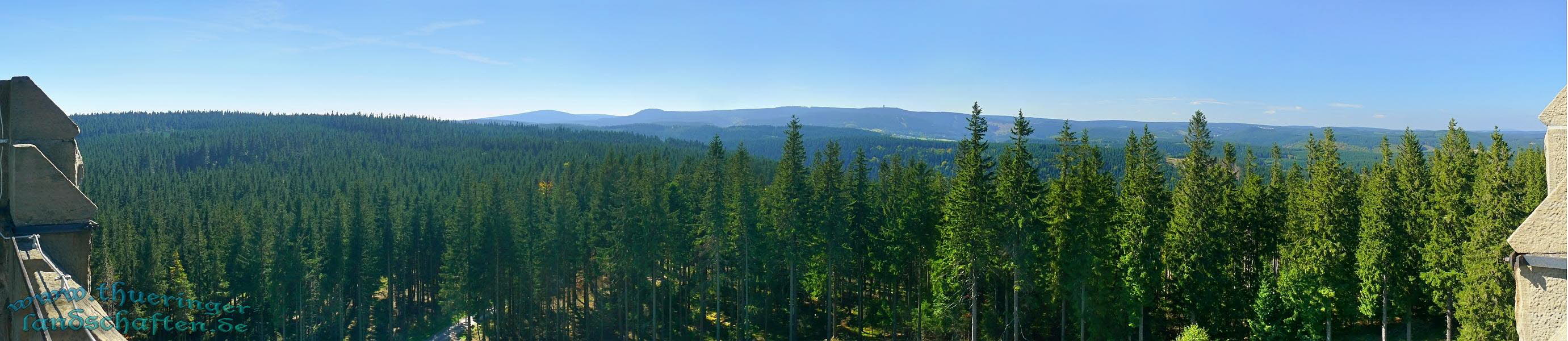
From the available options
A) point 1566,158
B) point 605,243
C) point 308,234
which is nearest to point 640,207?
point 605,243

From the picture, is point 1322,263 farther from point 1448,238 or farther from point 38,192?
point 38,192

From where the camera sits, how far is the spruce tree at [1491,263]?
24.6m

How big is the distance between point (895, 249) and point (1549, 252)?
33309mm

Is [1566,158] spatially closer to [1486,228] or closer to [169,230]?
[1486,228]

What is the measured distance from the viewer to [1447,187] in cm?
2922

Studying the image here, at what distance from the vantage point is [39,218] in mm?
7402

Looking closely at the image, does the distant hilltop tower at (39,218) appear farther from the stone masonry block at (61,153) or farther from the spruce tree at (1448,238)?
the spruce tree at (1448,238)

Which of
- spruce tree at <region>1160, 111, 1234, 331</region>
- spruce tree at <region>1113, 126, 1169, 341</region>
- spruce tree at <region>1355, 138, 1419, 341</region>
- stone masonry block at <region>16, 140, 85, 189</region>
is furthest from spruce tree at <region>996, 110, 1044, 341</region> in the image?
stone masonry block at <region>16, 140, 85, 189</region>

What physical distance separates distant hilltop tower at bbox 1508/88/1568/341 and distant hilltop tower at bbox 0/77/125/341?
11499 millimetres

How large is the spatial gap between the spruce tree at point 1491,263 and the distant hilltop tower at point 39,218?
34.9 m

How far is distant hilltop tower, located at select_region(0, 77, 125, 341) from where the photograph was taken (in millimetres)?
6734

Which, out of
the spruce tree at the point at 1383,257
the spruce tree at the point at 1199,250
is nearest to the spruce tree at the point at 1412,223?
the spruce tree at the point at 1383,257

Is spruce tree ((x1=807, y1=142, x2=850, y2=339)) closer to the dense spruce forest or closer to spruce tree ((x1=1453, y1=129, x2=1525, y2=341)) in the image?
the dense spruce forest

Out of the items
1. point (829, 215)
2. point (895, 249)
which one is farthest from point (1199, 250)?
point (829, 215)
